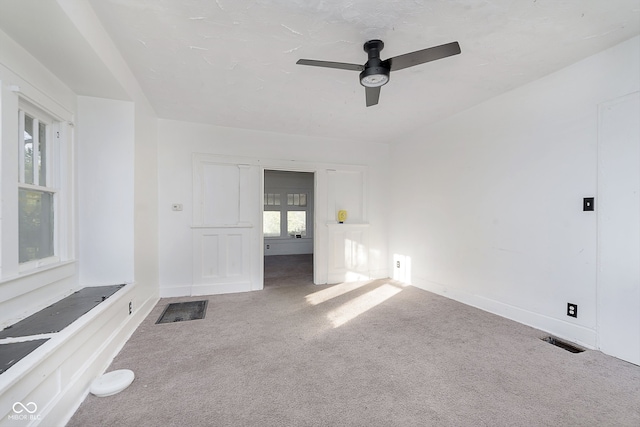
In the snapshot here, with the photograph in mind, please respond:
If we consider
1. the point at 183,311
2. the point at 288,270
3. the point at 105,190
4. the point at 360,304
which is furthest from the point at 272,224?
the point at 105,190

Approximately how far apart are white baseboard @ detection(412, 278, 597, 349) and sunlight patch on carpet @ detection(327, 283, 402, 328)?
2.31 ft

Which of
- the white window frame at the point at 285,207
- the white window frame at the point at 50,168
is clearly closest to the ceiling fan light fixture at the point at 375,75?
the white window frame at the point at 50,168

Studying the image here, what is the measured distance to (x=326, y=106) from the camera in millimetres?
3434

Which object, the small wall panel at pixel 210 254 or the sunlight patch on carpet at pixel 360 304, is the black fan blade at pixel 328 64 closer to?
the sunlight patch on carpet at pixel 360 304

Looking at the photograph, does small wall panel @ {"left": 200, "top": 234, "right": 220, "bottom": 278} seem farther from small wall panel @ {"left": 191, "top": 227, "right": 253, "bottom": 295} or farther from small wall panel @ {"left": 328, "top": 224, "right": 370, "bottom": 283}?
small wall panel @ {"left": 328, "top": 224, "right": 370, "bottom": 283}

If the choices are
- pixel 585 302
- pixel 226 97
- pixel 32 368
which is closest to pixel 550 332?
pixel 585 302

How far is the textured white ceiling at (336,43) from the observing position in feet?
5.95

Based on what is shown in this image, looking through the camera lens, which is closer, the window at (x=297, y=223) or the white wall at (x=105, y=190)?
the white wall at (x=105, y=190)

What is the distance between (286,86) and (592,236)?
3211mm

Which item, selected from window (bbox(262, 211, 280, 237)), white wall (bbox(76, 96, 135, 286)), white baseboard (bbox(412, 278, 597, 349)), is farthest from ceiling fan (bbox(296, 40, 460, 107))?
window (bbox(262, 211, 280, 237))

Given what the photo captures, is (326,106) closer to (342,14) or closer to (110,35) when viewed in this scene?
(342,14)

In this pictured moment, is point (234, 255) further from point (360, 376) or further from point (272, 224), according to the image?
point (272, 224)

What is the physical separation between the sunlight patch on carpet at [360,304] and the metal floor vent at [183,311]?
156 cm

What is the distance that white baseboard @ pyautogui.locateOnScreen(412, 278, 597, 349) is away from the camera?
A: 244 cm
